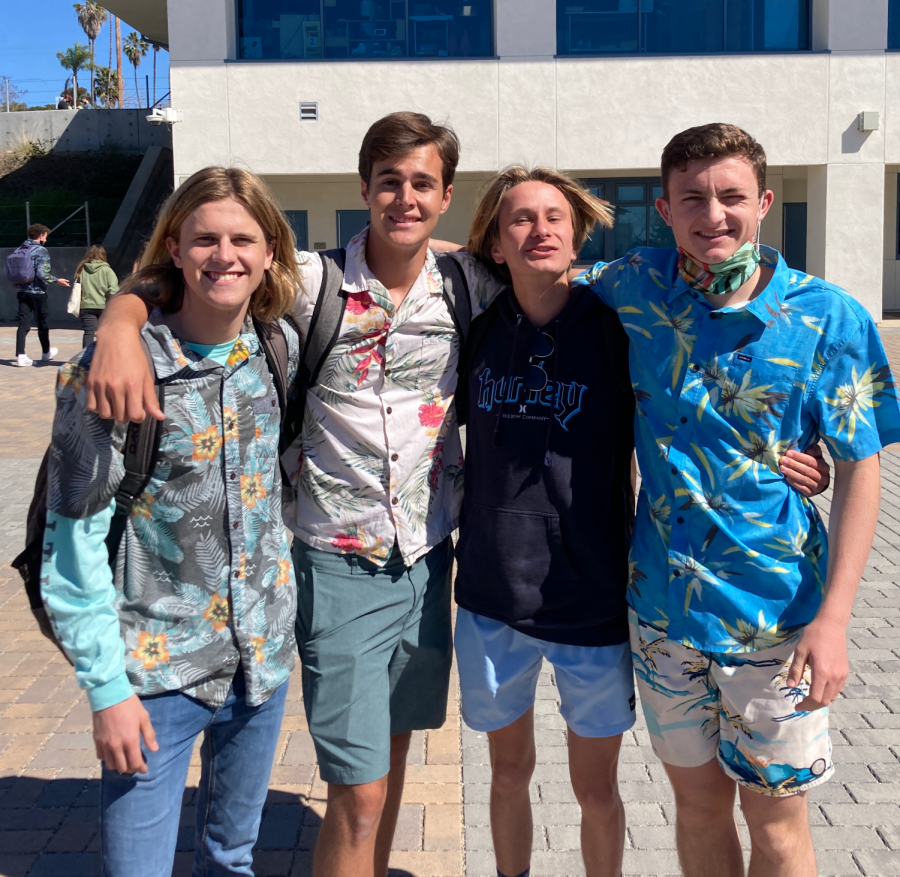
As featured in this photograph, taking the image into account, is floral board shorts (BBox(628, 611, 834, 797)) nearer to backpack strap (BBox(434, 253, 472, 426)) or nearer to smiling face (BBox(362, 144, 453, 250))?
backpack strap (BBox(434, 253, 472, 426))

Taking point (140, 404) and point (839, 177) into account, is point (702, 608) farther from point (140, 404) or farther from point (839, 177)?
point (839, 177)

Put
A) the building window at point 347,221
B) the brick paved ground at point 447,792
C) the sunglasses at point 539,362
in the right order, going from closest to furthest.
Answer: the sunglasses at point 539,362
the brick paved ground at point 447,792
the building window at point 347,221

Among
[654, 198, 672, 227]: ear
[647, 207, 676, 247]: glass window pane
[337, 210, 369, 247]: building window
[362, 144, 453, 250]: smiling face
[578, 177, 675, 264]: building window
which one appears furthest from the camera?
[337, 210, 369, 247]: building window

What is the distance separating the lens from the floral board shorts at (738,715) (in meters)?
2.28

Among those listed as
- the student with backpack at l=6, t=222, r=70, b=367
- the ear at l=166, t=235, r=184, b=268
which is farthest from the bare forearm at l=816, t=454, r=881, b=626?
the student with backpack at l=6, t=222, r=70, b=367

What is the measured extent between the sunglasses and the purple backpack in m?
14.3

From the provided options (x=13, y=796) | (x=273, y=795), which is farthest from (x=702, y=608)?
(x=13, y=796)

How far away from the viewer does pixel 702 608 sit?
229cm

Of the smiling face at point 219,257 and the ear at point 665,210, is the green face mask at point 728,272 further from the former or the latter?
the smiling face at point 219,257

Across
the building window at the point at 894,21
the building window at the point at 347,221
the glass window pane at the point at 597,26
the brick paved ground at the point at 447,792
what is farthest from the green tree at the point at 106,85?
the brick paved ground at the point at 447,792

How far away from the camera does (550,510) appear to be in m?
2.51

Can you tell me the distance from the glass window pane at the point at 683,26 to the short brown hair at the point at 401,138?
17.0m

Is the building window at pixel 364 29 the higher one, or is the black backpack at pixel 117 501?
the building window at pixel 364 29

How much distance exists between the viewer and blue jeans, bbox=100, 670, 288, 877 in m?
2.11
